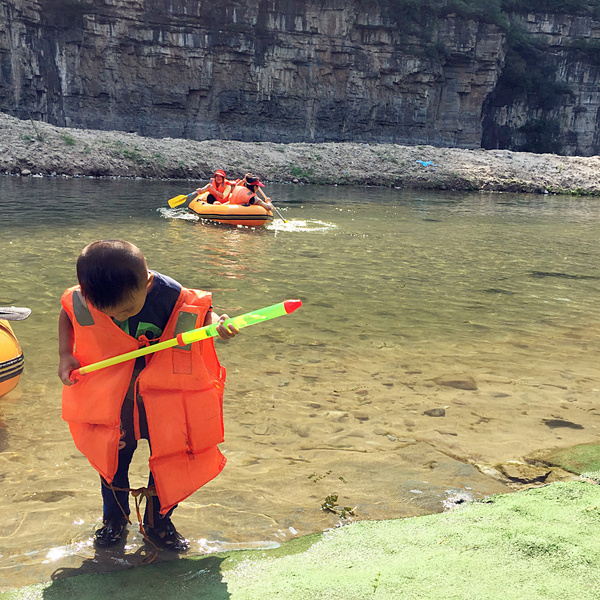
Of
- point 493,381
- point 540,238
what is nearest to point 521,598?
point 493,381

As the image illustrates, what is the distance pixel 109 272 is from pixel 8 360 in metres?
2.28

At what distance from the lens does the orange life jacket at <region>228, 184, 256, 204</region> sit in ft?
47.4

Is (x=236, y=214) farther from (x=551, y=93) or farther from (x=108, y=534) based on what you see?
(x=551, y=93)

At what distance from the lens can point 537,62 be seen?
47312mm

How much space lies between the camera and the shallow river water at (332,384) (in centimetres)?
317

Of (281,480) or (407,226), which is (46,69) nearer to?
(407,226)

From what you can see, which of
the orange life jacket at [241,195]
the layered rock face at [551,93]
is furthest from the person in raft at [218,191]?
the layered rock face at [551,93]

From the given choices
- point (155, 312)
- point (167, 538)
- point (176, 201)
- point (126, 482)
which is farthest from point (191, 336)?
point (176, 201)

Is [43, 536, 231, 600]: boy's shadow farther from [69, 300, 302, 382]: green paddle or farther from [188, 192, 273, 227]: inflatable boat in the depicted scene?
Result: [188, 192, 273, 227]: inflatable boat

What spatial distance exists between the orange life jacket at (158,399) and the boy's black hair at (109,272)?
0.22m

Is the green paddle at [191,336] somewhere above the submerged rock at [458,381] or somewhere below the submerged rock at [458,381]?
above

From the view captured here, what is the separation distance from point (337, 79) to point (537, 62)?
16820mm

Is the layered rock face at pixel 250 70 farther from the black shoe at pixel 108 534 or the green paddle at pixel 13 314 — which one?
the black shoe at pixel 108 534

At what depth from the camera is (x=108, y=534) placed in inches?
111
